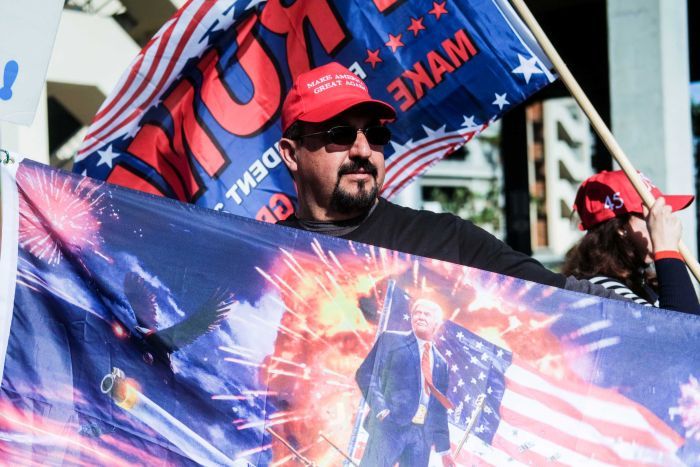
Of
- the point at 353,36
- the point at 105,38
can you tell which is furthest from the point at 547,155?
the point at 353,36

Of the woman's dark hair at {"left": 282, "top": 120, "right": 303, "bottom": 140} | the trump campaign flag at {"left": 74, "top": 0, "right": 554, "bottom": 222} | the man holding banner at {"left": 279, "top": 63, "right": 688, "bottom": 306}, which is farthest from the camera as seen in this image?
the trump campaign flag at {"left": 74, "top": 0, "right": 554, "bottom": 222}

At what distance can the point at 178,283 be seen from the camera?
2248 millimetres

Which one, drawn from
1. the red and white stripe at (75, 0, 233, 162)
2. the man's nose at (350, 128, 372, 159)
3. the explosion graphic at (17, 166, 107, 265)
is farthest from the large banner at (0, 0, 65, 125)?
the man's nose at (350, 128, 372, 159)

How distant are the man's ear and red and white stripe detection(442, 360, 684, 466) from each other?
100 cm

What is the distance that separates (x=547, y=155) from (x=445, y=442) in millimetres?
56191

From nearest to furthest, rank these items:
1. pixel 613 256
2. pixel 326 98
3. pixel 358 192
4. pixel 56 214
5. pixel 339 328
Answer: pixel 339 328, pixel 56 214, pixel 358 192, pixel 326 98, pixel 613 256

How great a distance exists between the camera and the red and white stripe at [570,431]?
2.08 m

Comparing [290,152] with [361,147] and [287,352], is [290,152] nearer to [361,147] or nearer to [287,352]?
[361,147]

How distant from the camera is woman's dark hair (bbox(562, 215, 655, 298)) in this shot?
10.5 feet

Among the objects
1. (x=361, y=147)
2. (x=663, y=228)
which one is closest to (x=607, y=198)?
(x=663, y=228)

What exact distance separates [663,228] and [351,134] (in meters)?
0.91

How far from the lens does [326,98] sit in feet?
8.66

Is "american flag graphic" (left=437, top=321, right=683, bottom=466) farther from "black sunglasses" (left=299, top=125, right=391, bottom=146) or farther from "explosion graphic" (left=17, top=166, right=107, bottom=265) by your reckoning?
"explosion graphic" (left=17, top=166, right=107, bottom=265)

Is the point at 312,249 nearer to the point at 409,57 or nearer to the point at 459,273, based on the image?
the point at 459,273
